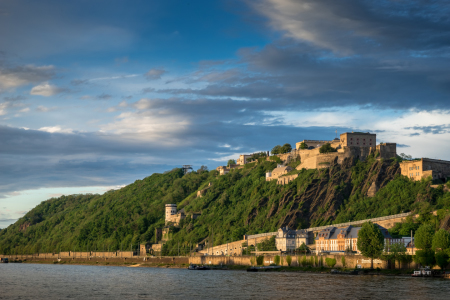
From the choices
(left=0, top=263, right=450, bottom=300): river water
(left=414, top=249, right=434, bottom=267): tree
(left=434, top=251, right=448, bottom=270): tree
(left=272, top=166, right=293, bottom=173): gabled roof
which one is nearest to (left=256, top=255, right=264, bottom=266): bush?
(left=0, top=263, right=450, bottom=300): river water

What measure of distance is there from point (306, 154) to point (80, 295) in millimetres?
109263

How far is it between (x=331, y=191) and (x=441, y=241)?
180ft

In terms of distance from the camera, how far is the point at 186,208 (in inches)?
7436

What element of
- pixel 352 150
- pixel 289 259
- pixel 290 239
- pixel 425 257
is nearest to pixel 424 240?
pixel 425 257

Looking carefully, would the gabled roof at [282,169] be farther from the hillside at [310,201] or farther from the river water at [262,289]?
the river water at [262,289]

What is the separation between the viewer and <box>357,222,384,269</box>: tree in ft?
308

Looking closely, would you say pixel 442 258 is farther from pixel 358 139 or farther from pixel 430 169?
pixel 358 139

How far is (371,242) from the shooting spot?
3730 inches

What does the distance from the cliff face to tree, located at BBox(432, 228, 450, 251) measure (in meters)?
47.5

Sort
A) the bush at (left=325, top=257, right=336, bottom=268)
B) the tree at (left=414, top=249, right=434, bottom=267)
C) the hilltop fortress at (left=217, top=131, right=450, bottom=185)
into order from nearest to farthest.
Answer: the tree at (left=414, top=249, right=434, bottom=267) → the bush at (left=325, top=257, right=336, bottom=268) → the hilltop fortress at (left=217, top=131, right=450, bottom=185)

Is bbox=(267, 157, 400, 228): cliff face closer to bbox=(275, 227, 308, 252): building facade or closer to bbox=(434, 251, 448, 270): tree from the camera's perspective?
bbox=(275, 227, 308, 252): building facade

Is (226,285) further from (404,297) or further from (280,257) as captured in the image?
(280,257)

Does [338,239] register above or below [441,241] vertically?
below

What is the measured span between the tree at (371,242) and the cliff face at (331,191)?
122ft
